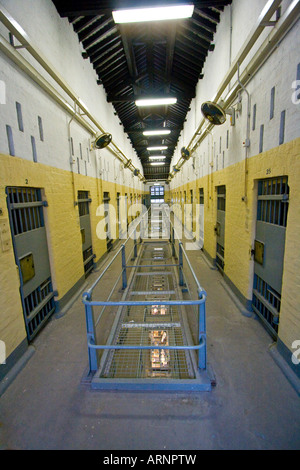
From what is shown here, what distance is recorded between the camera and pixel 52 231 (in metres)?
3.67

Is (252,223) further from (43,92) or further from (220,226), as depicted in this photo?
(43,92)

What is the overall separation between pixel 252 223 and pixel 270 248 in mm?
623

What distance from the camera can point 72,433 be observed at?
1877mm

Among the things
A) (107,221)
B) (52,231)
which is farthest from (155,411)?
(107,221)

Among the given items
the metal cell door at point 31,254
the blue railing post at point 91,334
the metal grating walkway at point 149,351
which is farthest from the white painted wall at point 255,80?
the metal cell door at point 31,254

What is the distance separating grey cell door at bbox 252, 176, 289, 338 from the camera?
2.70 m

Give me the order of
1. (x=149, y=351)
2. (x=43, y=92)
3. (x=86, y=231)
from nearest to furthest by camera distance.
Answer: (x=149, y=351) → (x=43, y=92) → (x=86, y=231)

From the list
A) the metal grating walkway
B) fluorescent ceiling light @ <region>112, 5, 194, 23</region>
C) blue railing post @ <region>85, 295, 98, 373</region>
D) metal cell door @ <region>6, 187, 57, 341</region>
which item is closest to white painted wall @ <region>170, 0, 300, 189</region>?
fluorescent ceiling light @ <region>112, 5, 194, 23</region>

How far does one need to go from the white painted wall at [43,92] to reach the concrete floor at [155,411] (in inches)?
107

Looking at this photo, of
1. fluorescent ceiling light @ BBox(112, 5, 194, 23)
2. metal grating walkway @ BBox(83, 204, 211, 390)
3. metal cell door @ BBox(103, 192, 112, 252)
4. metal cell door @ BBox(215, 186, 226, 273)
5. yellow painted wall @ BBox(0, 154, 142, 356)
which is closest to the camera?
metal grating walkway @ BBox(83, 204, 211, 390)

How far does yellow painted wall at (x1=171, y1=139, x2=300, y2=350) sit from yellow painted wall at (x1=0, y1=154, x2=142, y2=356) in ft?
10.5

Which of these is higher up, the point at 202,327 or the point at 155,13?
the point at 155,13

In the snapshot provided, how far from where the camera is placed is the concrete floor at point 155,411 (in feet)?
5.89

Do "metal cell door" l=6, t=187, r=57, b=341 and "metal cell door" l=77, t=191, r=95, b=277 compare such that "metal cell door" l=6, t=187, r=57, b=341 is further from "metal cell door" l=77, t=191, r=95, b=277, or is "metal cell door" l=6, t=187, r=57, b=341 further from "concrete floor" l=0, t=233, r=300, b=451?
"metal cell door" l=77, t=191, r=95, b=277
